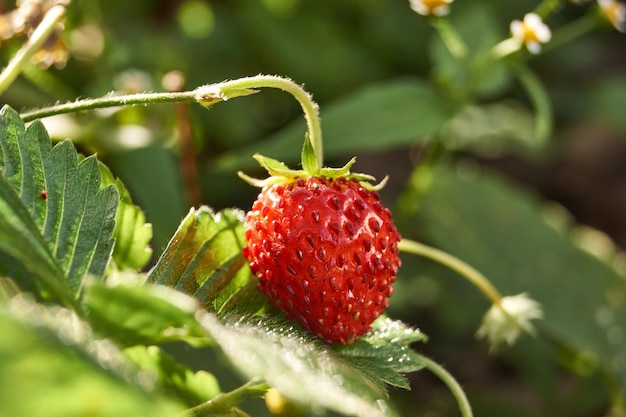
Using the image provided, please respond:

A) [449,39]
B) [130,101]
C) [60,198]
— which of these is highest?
[449,39]

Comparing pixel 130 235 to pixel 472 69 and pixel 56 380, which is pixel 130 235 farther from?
pixel 472 69

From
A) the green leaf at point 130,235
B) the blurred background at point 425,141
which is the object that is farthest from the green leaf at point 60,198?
the blurred background at point 425,141

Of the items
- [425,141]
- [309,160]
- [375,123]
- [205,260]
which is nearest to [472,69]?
[375,123]

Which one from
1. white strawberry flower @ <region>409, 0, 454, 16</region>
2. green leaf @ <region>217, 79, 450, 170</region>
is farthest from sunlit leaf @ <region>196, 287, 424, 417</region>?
white strawberry flower @ <region>409, 0, 454, 16</region>

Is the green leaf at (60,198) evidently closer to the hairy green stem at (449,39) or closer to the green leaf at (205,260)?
the green leaf at (205,260)

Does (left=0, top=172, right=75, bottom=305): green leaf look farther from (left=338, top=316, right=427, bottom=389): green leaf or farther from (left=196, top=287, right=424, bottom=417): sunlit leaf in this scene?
(left=338, top=316, right=427, bottom=389): green leaf

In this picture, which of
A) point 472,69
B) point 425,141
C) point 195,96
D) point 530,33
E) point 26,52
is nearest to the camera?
point 195,96
